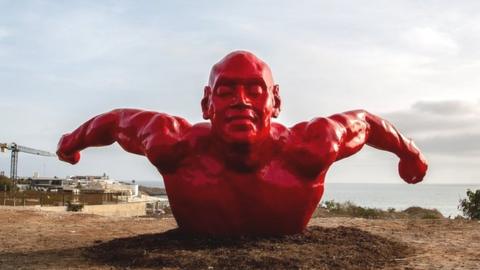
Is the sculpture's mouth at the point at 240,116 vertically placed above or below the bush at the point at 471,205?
above

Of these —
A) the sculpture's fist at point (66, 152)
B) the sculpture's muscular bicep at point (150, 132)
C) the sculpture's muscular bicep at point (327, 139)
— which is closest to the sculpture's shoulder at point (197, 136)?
the sculpture's muscular bicep at point (150, 132)

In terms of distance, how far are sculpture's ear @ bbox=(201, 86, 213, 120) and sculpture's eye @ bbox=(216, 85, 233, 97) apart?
1.20 ft

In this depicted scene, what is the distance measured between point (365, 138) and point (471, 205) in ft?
40.9

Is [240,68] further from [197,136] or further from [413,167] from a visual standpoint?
[413,167]

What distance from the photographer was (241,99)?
30.7ft

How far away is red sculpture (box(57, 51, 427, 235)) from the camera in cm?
952

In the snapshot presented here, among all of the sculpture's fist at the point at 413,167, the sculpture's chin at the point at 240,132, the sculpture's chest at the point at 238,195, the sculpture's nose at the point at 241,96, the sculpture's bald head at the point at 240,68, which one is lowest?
the sculpture's chest at the point at 238,195

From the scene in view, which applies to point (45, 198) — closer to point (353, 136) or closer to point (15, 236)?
point (15, 236)

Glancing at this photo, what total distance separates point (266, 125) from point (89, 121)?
3.65 metres

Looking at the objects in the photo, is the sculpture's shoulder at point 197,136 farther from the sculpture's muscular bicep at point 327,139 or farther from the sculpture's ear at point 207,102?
the sculpture's muscular bicep at point 327,139

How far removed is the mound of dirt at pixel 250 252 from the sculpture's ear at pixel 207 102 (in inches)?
82.8

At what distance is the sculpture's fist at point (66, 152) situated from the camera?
37.7 ft

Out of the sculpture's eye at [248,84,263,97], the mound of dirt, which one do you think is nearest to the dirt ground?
the mound of dirt

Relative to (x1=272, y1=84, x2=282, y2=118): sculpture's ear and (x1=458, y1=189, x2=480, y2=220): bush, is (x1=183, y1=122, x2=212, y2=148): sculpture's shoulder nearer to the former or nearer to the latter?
(x1=272, y1=84, x2=282, y2=118): sculpture's ear
